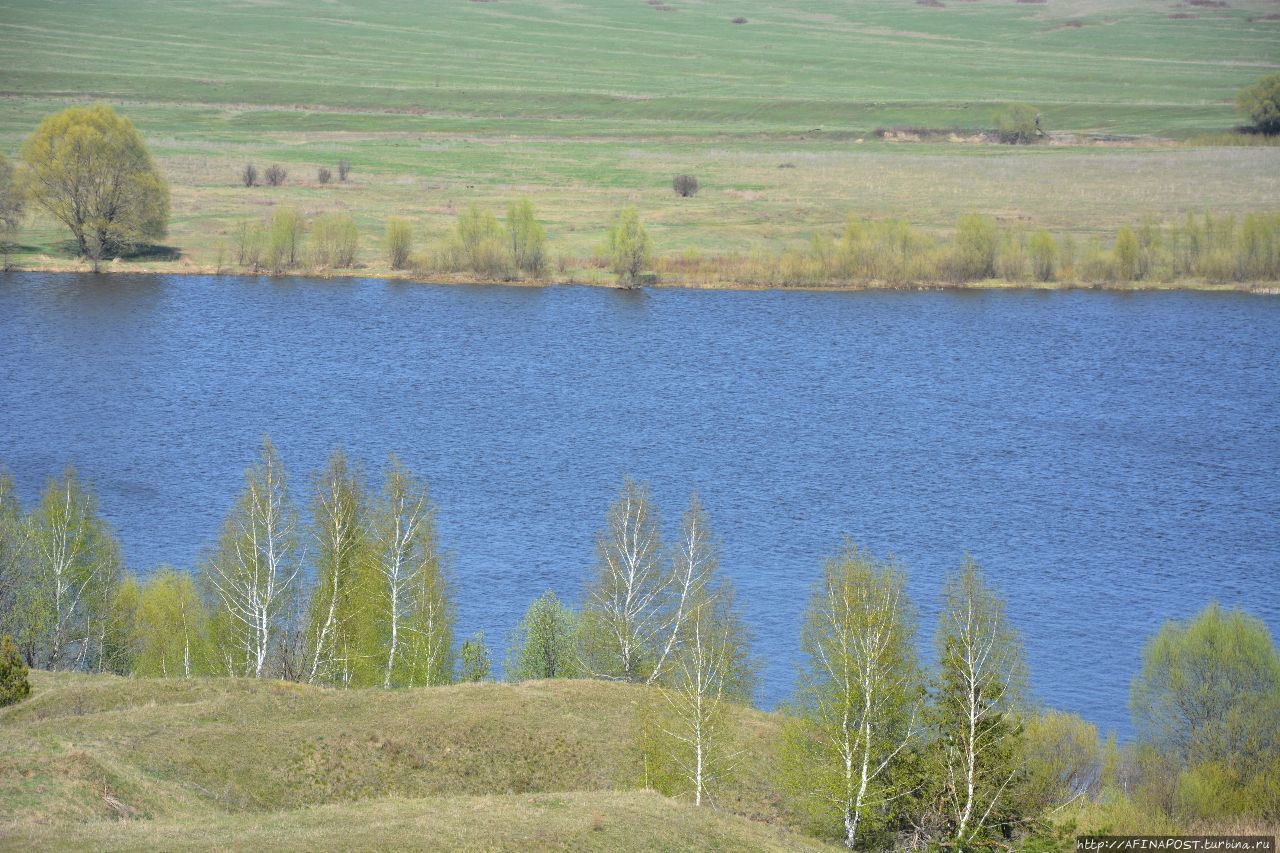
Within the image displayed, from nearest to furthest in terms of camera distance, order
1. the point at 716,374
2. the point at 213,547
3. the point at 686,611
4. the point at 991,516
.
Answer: the point at 686,611, the point at 213,547, the point at 991,516, the point at 716,374

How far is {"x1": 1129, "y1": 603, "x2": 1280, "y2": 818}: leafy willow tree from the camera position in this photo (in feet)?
135

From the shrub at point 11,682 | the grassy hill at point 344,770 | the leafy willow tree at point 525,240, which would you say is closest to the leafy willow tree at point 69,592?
the grassy hill at point 344,770

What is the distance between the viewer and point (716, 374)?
93.9 meters

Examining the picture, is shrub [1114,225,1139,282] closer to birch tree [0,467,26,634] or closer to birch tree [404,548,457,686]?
birch tree [404,548,457,686]

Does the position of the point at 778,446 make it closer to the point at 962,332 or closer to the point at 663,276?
the point at 962,332

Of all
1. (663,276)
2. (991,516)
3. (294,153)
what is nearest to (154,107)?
(294,153)

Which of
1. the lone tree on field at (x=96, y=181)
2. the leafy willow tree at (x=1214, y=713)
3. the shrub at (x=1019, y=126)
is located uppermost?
the shrub at (x=1019, y=126)

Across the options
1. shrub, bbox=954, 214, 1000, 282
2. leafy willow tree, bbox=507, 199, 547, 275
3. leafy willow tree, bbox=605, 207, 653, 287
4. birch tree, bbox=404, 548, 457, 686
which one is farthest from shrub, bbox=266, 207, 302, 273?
birch tree, bbox=404, 548, 457, 686

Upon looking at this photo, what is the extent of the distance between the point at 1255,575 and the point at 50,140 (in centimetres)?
9511

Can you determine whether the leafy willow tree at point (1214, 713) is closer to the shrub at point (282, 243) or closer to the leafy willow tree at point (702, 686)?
the leafy willow tree at point (702, 686)

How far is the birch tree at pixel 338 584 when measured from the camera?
49125mm

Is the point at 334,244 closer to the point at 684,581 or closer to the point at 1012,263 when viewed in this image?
the point at 1012,263

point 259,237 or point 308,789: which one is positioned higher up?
point 259,237

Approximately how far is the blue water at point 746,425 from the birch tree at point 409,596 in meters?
5.70
